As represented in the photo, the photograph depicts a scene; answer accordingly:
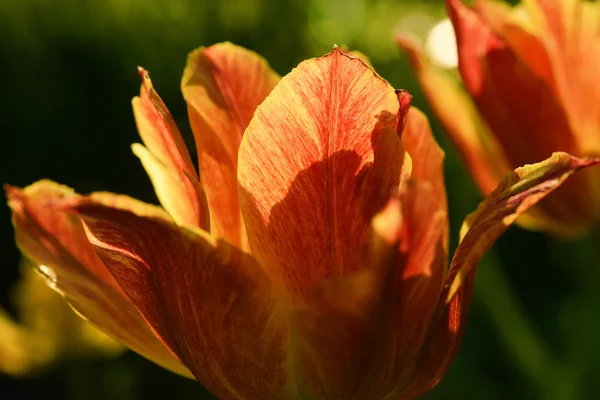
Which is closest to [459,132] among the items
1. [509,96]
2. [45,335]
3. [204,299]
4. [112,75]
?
[509,96]

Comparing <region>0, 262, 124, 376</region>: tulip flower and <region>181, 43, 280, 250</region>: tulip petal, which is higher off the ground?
<region>181, 43, 280, 250</region>: tulip petal

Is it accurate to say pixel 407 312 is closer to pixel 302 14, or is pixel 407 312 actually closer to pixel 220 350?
pixel 220 350

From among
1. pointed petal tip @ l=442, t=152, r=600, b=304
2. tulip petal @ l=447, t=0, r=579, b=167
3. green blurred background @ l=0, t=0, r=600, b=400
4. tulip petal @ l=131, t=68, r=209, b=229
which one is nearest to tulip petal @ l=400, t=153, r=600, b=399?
pointed petal tip @ l=442, t=152, r=600, b=304

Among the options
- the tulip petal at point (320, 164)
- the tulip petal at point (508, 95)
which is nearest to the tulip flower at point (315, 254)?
the tulip petal at point (320, 164)

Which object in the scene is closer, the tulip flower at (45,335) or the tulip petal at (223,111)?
the tulip petal at (223,111)

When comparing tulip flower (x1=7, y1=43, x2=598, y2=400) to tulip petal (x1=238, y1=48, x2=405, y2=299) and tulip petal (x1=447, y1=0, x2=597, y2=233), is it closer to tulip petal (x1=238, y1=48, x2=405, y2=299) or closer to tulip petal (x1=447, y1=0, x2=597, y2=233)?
Answer: tulip petal (x1=238, y1=48, x2=405, y2=299)

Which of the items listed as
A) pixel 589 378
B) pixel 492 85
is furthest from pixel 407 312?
pixel 589 378

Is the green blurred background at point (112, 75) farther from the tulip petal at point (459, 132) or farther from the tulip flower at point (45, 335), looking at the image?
the tulip petal at point (459, 132)
